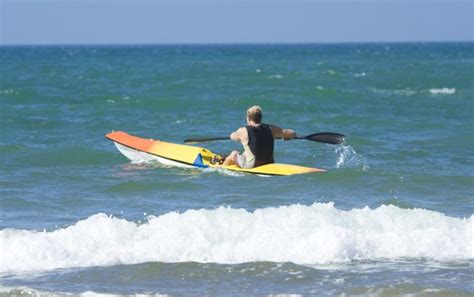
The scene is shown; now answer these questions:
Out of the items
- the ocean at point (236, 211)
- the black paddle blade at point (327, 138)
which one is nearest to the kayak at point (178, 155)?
the ocean at point (236, 211)

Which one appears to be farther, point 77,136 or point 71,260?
point 77,136

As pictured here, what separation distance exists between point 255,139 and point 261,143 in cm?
13

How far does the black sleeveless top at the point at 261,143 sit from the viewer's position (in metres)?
10.9

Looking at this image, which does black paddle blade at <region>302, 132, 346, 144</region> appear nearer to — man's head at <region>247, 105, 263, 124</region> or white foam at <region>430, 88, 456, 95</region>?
man's head at <region>247, 105, 263, 124</region>

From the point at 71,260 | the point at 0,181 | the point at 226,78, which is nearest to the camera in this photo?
the point at 71,260

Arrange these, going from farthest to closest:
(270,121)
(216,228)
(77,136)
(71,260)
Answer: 1. (270,121)
2. (77,136)
3. (216,228)
4. (71,260)

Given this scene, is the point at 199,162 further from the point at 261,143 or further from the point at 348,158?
the point at 348,158

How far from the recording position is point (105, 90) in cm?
2714

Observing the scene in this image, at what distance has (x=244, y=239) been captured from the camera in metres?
7.94

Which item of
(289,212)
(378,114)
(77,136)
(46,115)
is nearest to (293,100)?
(378,114)

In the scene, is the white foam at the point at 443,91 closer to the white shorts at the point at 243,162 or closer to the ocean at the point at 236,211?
the ocean at the point at 236,211

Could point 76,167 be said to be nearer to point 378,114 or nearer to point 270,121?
point 270,121

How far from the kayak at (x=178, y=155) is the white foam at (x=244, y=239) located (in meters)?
2.63

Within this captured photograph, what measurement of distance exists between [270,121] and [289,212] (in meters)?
10.9
